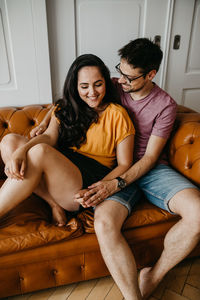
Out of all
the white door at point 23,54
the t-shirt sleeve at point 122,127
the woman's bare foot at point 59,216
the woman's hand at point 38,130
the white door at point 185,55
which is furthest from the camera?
the white door at point 185,55

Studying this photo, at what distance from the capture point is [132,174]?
1.18m

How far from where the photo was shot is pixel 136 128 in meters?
1.30

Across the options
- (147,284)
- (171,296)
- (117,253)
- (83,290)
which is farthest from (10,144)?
(171,296)

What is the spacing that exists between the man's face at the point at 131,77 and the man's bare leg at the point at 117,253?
2.09 feet

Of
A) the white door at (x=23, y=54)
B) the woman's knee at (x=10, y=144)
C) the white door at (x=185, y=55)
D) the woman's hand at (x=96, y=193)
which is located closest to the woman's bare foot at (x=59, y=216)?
the woman's hand at (x=96, y=193)

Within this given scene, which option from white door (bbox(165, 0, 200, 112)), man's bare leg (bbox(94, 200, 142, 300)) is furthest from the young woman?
white door (bbox(165, 0, 200, 112))

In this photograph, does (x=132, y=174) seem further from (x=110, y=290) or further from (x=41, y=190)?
(x=110, y=290)

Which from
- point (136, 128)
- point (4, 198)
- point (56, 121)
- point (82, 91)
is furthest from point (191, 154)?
point (4, 198)

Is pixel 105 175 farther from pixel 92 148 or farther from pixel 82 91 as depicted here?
pixel 82 91

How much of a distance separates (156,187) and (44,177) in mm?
557

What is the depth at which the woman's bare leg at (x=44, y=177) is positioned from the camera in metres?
0.99

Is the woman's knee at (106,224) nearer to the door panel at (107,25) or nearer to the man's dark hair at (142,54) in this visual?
the man's dark hair at (142,54)

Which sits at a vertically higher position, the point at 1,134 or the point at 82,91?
the point at 82,91

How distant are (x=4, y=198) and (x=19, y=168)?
14 centimetres
